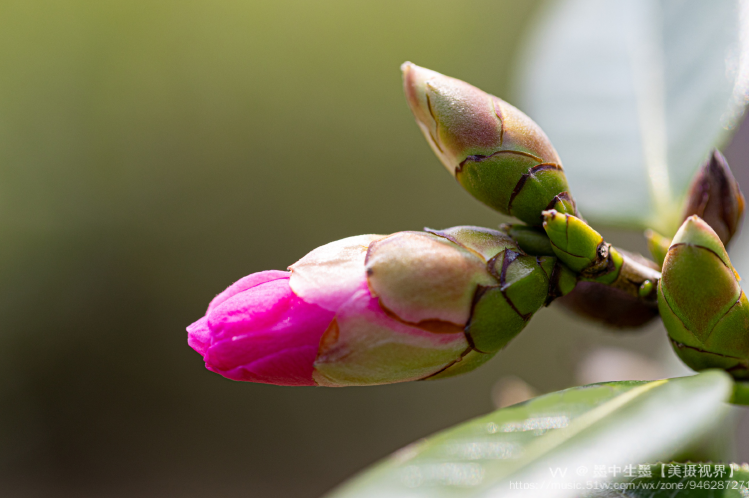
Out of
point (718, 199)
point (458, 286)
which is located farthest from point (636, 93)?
point (458, 286)

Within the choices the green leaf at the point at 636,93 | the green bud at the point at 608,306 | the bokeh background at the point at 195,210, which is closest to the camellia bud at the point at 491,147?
the green bud at the point at 608,306

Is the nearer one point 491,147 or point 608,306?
point 491,147

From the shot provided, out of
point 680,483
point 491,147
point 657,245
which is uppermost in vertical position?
point 491,147

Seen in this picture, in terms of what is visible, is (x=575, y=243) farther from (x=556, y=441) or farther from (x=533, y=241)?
(x=556, y=441)

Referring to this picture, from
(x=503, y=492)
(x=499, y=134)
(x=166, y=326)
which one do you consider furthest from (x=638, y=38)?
(x=166, y=326)

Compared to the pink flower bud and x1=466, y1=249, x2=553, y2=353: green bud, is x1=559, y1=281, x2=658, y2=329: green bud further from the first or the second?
the pink flower bud

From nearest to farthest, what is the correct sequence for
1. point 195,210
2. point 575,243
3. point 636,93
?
point 575,243 < point 636,93 < point 195,210

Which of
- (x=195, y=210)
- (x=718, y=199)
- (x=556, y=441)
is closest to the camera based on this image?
(x=556, y=441)

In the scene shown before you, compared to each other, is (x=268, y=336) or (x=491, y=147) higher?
(x=491, y=147)
